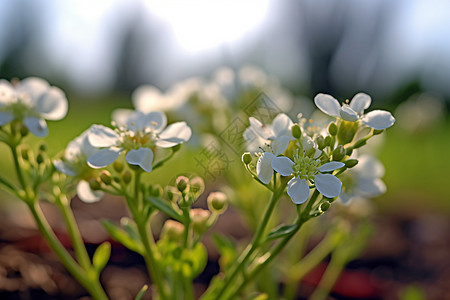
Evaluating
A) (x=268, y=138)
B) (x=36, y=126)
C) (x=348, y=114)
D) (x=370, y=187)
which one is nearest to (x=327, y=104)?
(x=348, y=114)

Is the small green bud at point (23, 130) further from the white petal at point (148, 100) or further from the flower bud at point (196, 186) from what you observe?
the white petal at point (148, 100)

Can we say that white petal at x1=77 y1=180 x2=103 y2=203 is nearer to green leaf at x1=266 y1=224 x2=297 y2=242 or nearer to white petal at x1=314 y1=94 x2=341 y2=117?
green leaf at x1=266 y1=224 x2=297 y2=242

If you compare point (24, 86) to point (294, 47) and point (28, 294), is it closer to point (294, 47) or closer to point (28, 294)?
point (28, 294)

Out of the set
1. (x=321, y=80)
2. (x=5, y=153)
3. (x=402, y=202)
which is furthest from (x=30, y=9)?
(x=402, y=202)

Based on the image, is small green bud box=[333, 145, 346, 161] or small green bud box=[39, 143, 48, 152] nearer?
small green bud box=[333, 145, 346, 161]

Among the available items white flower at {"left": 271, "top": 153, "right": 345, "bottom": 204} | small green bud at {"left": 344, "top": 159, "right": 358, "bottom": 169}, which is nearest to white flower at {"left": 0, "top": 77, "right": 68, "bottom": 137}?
white flower at {"left": 271, "top": 153, "right": 345, "bottom": 204}

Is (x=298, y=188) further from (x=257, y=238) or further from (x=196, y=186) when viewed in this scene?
(x=196, y=186)
